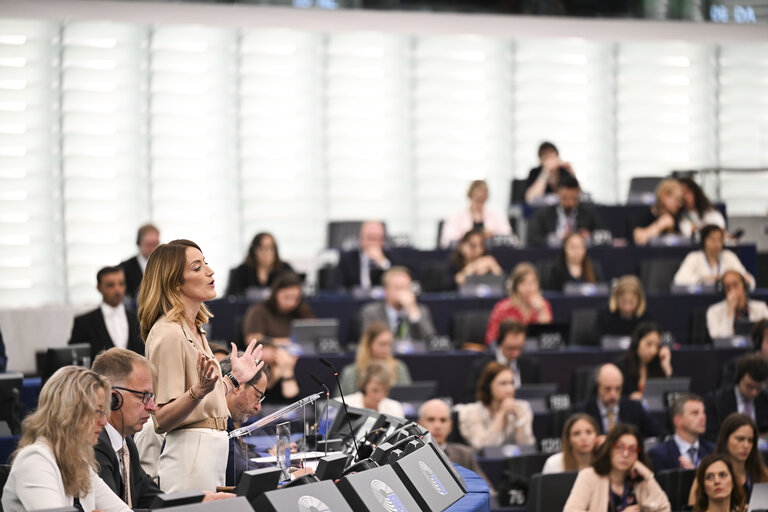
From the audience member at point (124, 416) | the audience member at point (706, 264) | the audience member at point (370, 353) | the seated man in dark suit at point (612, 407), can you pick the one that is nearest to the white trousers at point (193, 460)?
the audience member at point (124, 416)

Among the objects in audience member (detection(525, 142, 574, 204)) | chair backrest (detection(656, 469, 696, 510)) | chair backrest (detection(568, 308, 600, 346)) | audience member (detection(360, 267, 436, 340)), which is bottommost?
chair backrest (detection(656, 469, 696, 510))

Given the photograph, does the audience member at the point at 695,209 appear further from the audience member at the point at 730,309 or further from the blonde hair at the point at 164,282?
the blonde hair at the point at 164,282

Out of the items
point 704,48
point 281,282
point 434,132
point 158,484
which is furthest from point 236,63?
point 158,484

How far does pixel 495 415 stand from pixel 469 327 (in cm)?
147

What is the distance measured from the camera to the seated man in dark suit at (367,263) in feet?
29.8

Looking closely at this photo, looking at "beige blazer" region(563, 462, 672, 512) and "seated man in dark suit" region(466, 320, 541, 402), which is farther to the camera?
"seated man in dark suit" region(466, 320, 541, 402)

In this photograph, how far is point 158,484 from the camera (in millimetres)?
3793

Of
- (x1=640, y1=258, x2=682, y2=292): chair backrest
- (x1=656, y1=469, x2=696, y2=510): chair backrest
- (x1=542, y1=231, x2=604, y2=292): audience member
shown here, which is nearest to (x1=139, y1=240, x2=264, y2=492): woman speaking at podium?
(x1=656, y1=469, x2=696, y2=510): chair backrest

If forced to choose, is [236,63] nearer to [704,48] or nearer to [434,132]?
[434,132]

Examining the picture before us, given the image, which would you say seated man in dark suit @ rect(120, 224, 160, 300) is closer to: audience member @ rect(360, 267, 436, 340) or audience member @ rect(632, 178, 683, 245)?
audience member @ rect(360, 267, 436, 340)

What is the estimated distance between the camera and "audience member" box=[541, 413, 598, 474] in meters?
6.16

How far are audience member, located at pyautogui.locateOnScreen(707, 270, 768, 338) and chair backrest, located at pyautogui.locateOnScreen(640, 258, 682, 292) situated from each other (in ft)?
2.63

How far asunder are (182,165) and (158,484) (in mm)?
7755

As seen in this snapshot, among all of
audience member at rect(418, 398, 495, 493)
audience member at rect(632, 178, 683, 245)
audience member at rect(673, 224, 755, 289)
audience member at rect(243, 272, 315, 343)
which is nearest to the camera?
audience member at rect(418, 398, 495, 493)
